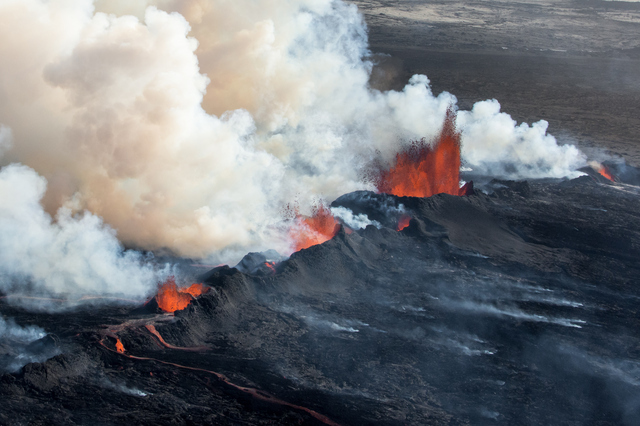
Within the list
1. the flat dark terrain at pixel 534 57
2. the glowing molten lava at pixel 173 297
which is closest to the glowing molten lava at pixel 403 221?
the glowing molten lava at pixel 173 297

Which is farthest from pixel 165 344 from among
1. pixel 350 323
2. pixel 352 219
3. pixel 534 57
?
pixel 534 57

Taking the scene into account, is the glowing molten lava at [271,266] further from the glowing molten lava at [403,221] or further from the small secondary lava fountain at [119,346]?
the glowing molten lava at [403,221]

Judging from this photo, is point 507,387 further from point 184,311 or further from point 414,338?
point 184,311

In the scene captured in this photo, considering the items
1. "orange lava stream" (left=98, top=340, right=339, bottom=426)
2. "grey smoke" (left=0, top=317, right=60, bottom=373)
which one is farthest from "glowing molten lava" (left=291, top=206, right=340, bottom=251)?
"grey smoke" (left=0, top=317, right=60, bottom=373)

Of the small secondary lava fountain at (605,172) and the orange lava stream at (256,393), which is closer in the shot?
the orange lava stream at (256,393)

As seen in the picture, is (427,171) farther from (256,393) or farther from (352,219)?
(256,393)

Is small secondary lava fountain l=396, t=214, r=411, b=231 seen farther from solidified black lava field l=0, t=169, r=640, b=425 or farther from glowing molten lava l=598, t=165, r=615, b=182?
glowing molten lava l=598, t=165, r=615, b=182
